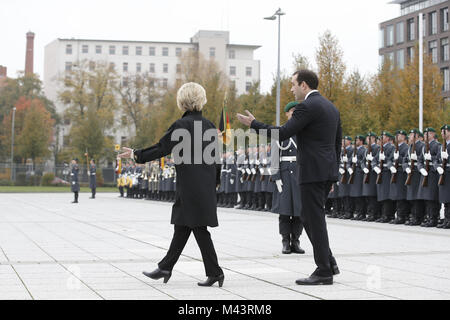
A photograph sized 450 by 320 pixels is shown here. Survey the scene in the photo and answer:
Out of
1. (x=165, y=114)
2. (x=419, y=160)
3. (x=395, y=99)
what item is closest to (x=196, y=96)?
(x=419, y=160)

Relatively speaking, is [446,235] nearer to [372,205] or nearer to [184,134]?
A: [372,205]

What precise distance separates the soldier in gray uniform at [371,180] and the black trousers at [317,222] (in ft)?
36.0

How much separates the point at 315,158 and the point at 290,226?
11.1 feet

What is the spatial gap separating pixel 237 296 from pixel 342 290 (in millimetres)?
1030

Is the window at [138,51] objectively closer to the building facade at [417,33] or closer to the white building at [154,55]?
the white building at [154,55]

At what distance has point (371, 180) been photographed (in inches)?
699

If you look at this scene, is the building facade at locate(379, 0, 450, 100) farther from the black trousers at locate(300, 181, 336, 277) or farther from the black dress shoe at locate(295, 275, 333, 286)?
the black dress shoe at locate(295, 275, 333, 286)

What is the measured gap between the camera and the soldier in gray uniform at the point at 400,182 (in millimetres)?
16578

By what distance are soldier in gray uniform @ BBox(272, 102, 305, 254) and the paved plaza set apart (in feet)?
0.98

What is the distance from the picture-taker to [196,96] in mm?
6961

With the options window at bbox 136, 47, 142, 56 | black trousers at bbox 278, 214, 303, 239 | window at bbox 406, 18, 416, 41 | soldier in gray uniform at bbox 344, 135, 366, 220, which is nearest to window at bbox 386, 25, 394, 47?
window at bbox 406, 18, 416, 41

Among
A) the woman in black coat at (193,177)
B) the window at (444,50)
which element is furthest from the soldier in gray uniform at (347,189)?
the window at (444,50)

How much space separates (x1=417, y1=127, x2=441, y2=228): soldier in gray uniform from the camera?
1547cm

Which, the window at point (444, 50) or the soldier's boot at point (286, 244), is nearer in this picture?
the soldier's boot at point (286, 244)
